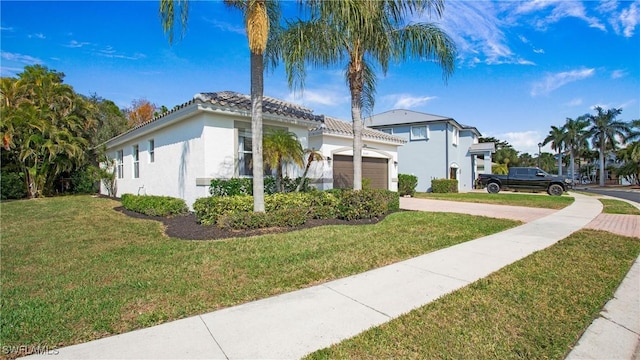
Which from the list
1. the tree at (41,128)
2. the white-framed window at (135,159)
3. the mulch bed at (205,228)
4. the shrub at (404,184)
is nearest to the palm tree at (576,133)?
the shrub at (404,184)

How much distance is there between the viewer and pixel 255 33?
7.35m

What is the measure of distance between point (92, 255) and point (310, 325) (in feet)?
16.7

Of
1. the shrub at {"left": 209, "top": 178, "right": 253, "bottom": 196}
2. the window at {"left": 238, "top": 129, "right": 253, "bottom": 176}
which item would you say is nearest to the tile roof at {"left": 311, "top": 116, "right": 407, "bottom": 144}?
the window at {"left": 238, "top": 129, "right": 253, "bottom": 176}

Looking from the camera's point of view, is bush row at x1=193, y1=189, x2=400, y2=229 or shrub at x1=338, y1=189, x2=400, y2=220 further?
shrub at x1=338, y1=189, x2=400, y2=220

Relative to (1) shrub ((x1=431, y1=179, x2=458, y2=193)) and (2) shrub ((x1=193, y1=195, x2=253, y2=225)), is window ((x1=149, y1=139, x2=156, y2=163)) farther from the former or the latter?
(1) shrub ((x1=431, y1=179, x2=458, y2=193))

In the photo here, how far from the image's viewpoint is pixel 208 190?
9500 millimetres

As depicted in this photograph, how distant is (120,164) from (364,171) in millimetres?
14151

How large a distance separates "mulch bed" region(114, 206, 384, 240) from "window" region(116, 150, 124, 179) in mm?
8828

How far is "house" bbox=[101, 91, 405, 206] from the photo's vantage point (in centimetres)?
943

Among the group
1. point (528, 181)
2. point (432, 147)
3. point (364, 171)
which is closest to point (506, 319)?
point (364, 171)

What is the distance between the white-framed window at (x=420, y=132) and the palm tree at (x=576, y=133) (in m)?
34.3

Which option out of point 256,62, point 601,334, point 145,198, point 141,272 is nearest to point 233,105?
point 256,62

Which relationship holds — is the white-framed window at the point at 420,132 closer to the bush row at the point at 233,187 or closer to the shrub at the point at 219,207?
the bush row at the point at 233,187

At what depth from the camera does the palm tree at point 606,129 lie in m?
41.2
